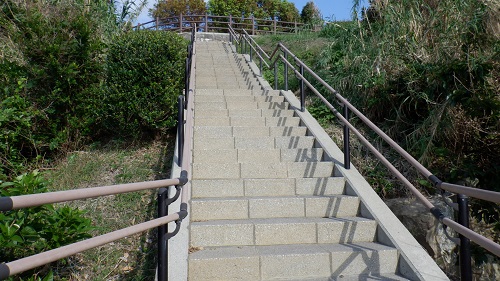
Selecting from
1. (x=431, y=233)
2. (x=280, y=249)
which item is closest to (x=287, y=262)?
(x=280, y=249)

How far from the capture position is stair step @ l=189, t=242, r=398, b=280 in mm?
2828

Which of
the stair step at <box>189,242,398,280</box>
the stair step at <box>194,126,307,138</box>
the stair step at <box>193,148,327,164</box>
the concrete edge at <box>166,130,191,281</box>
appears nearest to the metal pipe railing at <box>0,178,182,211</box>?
the concrete edge at <box>166,130,191,281</box>

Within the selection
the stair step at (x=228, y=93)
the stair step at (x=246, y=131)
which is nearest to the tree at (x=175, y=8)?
the stair step at (x=228, y=93)

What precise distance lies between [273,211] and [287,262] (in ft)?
2.30

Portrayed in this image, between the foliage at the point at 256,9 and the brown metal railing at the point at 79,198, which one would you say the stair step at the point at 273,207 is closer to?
the brown metal railing at the point at 79,198

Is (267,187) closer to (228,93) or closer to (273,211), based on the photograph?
(273,211)

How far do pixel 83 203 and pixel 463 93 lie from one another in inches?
164

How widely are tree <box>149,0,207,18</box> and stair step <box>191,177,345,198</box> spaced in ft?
97.8

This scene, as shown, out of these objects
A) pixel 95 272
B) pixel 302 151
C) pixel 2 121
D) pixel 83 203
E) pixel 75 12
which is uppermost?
pixel 75 12

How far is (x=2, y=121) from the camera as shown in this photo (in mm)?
4453

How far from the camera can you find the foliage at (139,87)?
5.15 m

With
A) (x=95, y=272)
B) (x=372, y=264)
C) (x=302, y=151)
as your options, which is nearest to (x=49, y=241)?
(x=95, y=272)

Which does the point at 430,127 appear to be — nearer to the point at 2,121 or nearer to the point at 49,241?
the point at 49,241

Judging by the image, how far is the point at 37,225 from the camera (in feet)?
9.04
